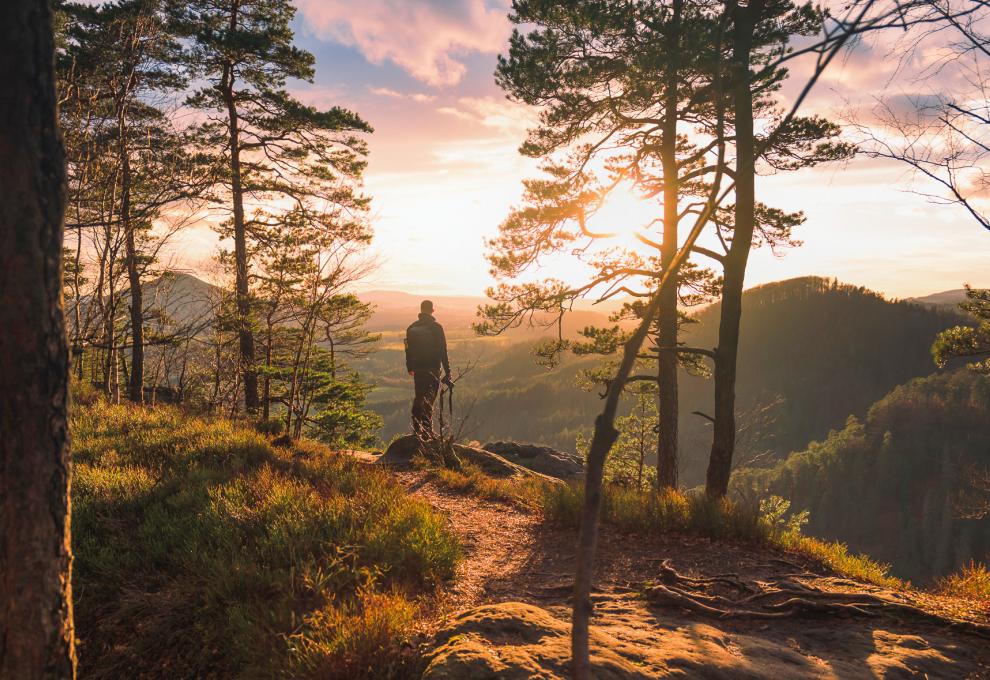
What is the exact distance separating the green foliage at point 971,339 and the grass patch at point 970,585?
21.6 ft

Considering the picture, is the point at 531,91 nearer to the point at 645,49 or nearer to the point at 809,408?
the point at 645,49

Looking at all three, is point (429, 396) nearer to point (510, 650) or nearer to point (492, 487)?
point (492, 487)

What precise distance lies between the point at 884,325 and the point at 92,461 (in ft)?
583

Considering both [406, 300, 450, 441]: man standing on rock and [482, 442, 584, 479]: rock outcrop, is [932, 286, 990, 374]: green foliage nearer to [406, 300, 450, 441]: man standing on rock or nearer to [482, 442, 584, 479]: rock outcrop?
[482, 442, 584, 479]: rock outcrop

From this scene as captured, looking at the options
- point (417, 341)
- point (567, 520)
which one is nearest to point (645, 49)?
point (417, 341)

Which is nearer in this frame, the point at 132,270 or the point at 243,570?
the point at 243,570

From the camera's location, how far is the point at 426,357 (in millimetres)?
10195

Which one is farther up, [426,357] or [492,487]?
[426,357]

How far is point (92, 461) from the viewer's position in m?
6.34

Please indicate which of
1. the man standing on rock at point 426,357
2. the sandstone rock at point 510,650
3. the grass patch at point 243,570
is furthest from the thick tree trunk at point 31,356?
the man standing on rock at point 426,357

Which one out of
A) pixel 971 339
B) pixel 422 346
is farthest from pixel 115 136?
pixel 971 339

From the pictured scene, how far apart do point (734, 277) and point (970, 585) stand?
437cm

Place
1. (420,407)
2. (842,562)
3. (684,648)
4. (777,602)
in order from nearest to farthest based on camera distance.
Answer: (684,648), (777,602), (842,562), (420,407)

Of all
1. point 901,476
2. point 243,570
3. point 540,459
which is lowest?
point 901,476
